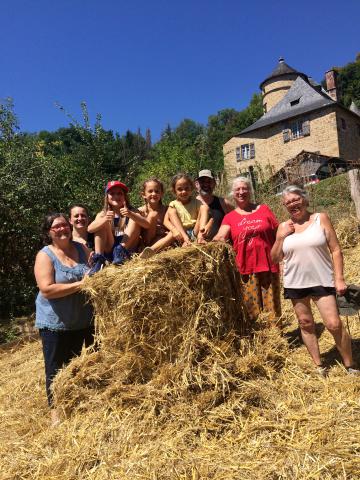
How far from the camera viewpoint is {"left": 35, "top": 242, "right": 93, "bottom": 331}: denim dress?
308 centimetres

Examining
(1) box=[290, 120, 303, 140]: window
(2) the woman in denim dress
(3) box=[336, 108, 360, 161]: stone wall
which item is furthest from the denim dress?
(1) box=[290, 120, 303, 140]: window

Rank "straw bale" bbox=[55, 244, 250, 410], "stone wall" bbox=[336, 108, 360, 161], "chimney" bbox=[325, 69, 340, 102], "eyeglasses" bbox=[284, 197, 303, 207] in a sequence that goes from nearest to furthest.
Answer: "straw bale" bbox=[55, 244, 250, 410], "eyeglasses" bbox=[284, 197, 303, 207], "stone wall" bbox=[336, 108, 360, 161], "chimney" bbox=[325, 69, 340, 102]

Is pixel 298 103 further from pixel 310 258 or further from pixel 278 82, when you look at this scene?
pixel 310 258

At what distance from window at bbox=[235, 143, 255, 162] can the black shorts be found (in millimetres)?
33527

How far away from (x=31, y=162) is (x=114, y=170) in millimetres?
3581

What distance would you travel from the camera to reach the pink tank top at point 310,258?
308 cm

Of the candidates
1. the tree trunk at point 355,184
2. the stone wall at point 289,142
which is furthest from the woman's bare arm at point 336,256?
the stone wall at point 289,142

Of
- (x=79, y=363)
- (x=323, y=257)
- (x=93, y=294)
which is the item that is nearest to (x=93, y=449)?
(x=79, y=363)

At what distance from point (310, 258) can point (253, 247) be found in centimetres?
66

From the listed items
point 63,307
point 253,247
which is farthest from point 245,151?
point 63,307

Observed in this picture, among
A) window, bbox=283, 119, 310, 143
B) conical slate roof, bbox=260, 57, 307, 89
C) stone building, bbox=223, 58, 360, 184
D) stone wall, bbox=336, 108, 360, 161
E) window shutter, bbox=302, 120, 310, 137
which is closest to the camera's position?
stone building, bbox=223, 58, 360, 184

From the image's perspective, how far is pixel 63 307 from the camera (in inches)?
122

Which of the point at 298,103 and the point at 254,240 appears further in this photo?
the point at 298,103

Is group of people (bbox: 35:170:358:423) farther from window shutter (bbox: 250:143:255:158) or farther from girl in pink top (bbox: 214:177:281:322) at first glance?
window shutter (bbox: 250:143:255:158)
